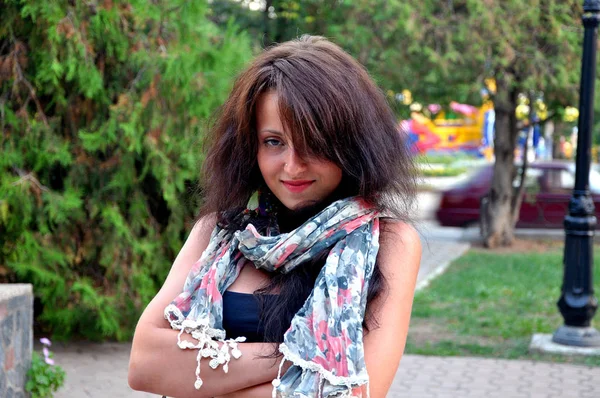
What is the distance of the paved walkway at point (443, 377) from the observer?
604 cm

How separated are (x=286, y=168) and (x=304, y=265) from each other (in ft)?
0.80

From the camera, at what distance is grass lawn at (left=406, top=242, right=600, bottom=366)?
762cm

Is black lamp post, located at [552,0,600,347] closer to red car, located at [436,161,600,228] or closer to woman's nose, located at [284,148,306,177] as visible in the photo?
woman's nose, located at [284,148,306,177]

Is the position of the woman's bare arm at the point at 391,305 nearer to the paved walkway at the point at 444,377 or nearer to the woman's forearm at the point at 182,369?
the woman's forearm at the point at 182,369

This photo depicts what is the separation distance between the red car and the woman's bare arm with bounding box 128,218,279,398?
1426cm

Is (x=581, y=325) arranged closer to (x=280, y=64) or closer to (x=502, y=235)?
(x=280, y=64)

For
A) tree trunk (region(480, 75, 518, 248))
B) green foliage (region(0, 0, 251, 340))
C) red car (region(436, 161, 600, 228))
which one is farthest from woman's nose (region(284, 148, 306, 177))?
red car (region(436, 161, 600, 228))

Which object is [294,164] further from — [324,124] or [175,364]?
[175,364]

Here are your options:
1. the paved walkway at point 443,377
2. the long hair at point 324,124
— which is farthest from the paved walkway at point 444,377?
the long hair at point 324,124

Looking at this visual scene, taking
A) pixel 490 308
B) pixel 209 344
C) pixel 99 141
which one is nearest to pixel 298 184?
pixel 209 344

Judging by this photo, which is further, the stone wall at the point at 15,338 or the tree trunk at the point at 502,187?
the tree trunk at the point at 502,187

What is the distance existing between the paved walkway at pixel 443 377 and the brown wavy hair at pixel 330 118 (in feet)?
13.4

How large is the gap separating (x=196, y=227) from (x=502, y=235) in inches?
518

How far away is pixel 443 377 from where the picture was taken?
21.5ft
